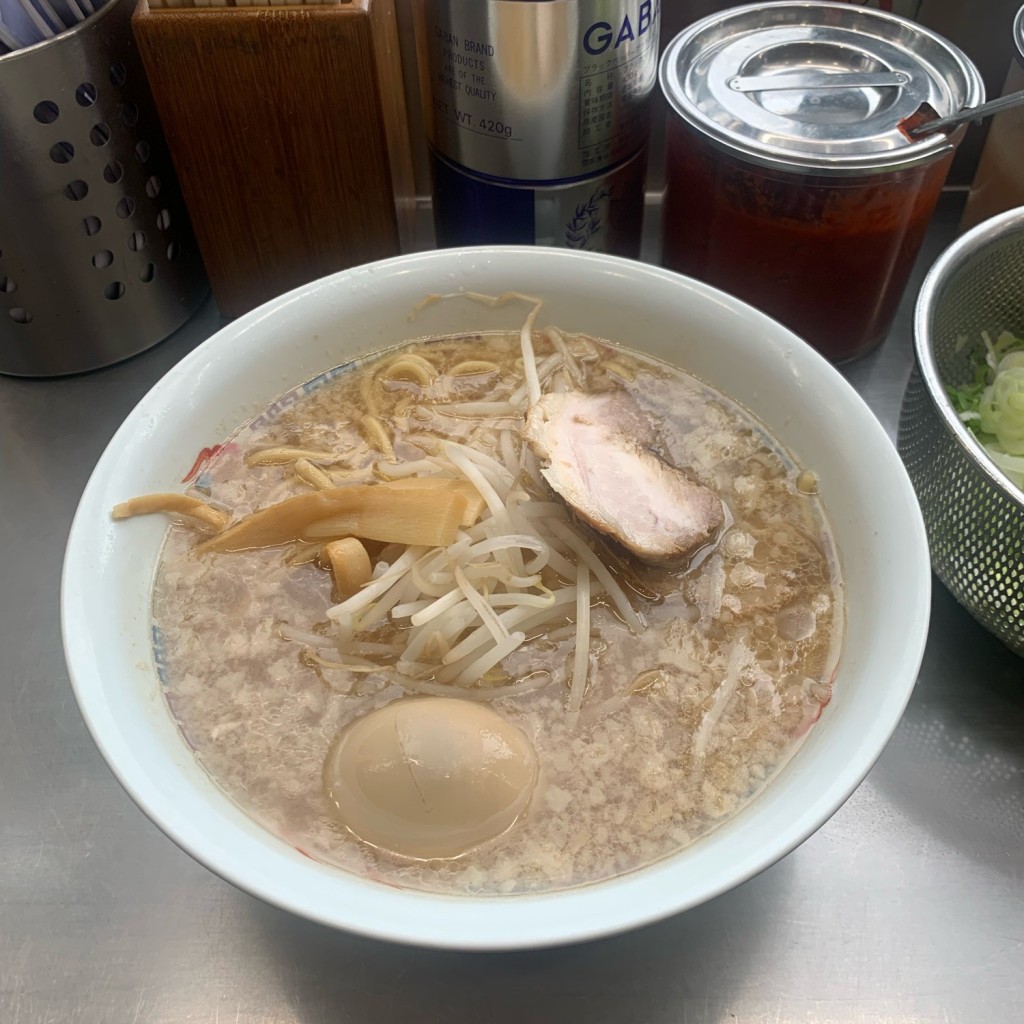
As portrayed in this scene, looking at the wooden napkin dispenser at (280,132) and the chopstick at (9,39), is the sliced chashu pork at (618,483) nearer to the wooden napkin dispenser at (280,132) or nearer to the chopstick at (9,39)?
the wooden napkin dispenser at (280,132)

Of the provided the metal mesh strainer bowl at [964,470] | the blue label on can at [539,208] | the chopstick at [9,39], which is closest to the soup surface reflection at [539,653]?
the metal mesh strainer bowl at [964,470]

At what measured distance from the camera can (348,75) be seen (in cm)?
103

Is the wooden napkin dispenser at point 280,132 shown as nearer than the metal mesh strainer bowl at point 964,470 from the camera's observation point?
No

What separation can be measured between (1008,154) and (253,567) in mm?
1061

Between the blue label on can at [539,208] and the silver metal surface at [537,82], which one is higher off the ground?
the silver metal surface at [537,82]

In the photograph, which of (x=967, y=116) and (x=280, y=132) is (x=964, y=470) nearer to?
(x=967, y=116)

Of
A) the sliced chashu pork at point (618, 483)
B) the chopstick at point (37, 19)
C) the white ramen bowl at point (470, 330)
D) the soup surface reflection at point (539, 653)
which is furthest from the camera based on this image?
the chopstick at point (37, 19)

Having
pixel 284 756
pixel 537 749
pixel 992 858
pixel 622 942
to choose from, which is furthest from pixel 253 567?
pixel 992 858

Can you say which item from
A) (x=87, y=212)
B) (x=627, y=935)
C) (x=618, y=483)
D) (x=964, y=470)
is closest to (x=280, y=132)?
(x=87, y=212)

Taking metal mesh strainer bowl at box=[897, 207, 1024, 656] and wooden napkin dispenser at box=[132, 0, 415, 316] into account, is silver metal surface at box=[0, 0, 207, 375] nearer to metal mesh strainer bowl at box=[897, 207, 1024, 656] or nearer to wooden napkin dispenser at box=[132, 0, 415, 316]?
wooden napkin dispenser at box=[132, 0, 415, 316]

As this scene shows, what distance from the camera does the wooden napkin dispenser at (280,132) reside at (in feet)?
3.26

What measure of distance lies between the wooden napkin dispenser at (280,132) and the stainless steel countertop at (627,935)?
1.94 feet

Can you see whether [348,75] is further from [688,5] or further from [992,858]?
[992,858]

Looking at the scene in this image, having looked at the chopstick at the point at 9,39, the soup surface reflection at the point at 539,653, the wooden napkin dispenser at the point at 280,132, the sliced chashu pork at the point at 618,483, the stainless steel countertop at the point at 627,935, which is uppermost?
the chopstick at the point at 9,39
